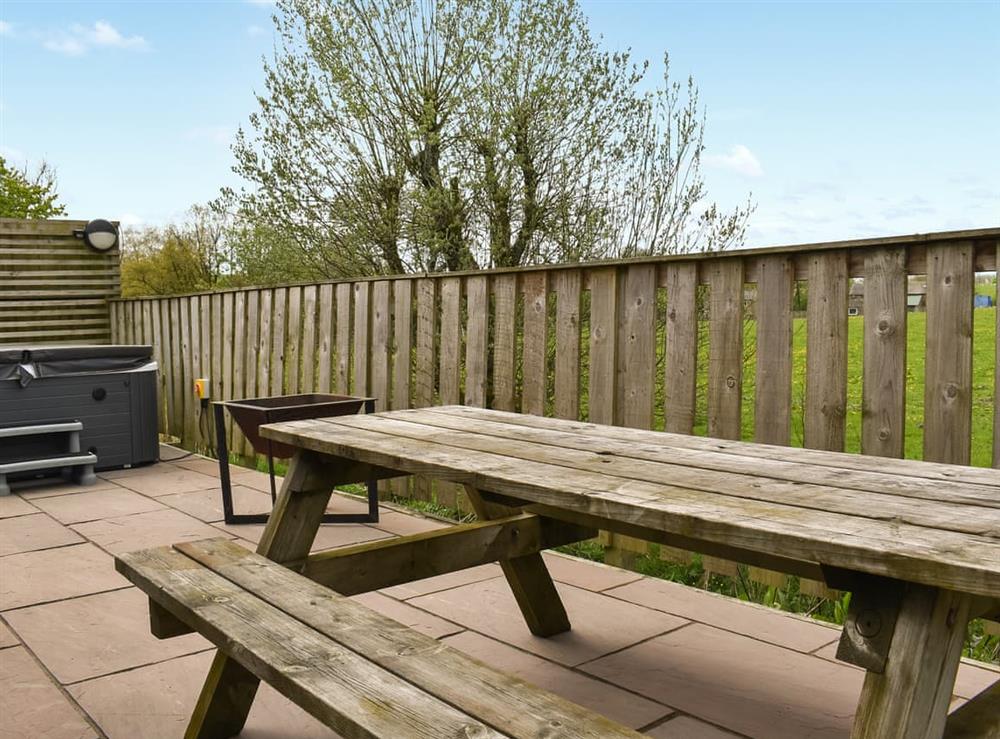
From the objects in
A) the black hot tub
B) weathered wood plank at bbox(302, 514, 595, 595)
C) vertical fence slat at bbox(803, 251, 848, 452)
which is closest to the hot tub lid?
the black hot tub

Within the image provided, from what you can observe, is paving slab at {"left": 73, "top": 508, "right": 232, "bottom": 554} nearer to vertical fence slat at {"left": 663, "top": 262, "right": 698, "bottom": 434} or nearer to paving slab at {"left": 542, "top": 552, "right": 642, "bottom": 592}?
paving slab at {"left": 542, "top": 552, "right": 642, "bottom": 592}

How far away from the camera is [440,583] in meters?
3.16

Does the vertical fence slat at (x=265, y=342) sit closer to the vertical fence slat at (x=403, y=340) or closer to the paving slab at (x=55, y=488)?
the paving slab at (x=55, y=488)

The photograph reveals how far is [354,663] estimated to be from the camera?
132 cm

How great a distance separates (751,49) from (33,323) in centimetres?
773

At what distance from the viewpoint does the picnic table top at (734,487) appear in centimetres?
107

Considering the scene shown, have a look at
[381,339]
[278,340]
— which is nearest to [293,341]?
[278,340]

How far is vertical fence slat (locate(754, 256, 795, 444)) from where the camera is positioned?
291 cm

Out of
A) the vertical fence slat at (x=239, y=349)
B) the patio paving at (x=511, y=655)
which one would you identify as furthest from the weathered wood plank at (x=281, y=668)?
the vertical fence slat at (x=239, y=349)

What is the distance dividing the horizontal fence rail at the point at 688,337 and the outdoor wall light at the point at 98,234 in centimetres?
415

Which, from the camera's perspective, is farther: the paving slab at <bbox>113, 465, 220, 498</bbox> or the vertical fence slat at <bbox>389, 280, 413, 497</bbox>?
the paving slab at <bbox>113, 465, 220, 498</bbox>

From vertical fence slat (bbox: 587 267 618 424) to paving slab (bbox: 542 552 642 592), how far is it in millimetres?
585

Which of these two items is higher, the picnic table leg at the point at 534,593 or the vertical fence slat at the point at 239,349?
the vertical fence slat at the point at 239,349

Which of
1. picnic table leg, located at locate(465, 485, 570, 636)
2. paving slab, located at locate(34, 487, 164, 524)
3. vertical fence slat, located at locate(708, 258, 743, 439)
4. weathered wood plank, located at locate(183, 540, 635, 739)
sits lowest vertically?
paving slab, located at locate(34, 487, 164, 524)
